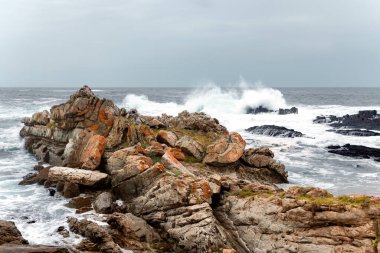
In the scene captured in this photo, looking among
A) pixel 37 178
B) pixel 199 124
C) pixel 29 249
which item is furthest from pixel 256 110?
pixel 29 249

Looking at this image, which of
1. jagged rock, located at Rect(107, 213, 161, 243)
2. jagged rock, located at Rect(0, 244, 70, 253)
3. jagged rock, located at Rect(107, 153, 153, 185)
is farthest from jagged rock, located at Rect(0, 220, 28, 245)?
jagged rock, located at Rect(107, 153, 153, 185)

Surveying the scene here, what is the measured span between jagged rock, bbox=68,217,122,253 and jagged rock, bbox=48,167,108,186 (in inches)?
230

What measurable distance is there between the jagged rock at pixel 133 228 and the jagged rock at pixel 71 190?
6.18 m

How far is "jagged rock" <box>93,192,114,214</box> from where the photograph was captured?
23797mm

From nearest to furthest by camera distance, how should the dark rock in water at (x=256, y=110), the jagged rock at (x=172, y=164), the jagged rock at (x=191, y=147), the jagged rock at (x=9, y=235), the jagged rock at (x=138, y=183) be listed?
the jagged rock at (x=9, y=235)
the jagged rock at (x=138, y=183)
the jagged rock at (x=172, y=164)
the jagged rock at (x=191, y=147)
the dark rock in water at (x=256, y=110)

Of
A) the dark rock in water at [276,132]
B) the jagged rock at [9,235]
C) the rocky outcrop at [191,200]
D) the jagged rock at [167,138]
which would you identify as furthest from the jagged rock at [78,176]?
the dark rock in water at [276,132]

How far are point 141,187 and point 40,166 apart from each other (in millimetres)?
13818

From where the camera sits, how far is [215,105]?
11012 centimetres

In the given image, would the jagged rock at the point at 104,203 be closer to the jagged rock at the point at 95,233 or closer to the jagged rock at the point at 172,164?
the jagged rock at the point at 95,233

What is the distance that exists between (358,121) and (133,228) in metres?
66.3

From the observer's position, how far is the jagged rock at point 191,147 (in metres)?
31.6

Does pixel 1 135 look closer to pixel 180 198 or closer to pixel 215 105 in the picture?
→ pixel 180 198

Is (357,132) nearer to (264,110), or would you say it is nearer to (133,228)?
(264,110)

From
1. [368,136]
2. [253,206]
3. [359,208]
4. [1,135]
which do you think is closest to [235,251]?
[253,206]
